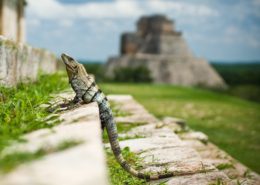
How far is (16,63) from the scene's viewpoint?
20.7ft

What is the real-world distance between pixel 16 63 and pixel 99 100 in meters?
2.34

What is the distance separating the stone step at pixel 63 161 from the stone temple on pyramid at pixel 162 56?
6652cm

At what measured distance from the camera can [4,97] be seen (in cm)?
497

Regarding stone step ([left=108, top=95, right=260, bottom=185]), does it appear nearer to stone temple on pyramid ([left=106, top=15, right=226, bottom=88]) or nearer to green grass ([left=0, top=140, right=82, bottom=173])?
green grass ([left=0, top=140, right=82, bottom=173])

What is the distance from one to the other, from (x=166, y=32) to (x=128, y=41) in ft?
19.5

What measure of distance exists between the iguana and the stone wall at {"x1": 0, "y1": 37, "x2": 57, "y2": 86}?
3.83ft

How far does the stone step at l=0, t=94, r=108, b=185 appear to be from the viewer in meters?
2.04

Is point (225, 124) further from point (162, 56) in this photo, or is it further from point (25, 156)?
point (162, 56)

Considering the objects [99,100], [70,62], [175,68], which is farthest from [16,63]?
[175,68]

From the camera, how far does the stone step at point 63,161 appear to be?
6.70ft

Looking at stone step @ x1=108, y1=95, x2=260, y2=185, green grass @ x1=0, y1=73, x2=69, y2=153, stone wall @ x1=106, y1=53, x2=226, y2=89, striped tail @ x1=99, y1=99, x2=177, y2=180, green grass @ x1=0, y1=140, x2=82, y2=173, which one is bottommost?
stone wall @ x1=106, y1=53, x2=226, y2=89

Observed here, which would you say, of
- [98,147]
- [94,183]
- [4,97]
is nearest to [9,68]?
[4,97]

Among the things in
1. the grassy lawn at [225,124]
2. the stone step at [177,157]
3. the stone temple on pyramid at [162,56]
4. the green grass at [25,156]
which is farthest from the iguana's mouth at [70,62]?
the stone temple on pyramid at [162,56]

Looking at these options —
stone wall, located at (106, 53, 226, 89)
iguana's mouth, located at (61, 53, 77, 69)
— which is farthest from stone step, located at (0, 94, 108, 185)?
stone wall, located at (106, 53, 226, 89)
